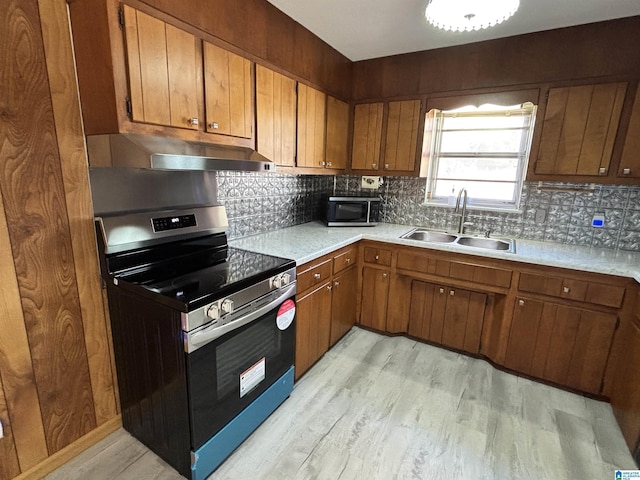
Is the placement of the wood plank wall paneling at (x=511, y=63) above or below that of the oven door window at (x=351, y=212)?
above

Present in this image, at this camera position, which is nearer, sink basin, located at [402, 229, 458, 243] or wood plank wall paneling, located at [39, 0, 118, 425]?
wood plank wall paneling, located at [39, 0, 118, 425]

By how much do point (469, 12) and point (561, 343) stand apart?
2136 mm

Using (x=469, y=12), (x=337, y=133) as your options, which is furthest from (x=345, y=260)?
(x=469, y=12)

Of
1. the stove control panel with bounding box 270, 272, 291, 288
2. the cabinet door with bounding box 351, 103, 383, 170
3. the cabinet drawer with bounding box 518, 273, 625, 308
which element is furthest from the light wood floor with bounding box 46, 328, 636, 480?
the cabinet door with bounding box 351, 103, 383, 170

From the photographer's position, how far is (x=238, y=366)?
1.58 meters

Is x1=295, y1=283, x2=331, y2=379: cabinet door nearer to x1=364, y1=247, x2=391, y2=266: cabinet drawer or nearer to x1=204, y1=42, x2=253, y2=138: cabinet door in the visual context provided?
x1=364, y1=247, x2=391, y2=266: cabinet drawer

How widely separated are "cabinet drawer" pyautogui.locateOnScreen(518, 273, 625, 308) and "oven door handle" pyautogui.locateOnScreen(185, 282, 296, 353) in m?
1.71

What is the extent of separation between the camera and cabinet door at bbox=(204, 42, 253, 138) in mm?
1640

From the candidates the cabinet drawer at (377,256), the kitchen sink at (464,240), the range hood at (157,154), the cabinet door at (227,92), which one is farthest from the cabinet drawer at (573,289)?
the cabinet door at (227,92)

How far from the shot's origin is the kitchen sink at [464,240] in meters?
2.64

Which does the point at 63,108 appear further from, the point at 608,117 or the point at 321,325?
the point at 608,117

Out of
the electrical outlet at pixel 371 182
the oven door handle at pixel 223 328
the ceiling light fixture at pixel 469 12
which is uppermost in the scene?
the ceiling light fixture at pixel 469 12

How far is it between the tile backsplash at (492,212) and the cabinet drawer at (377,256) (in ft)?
2.20

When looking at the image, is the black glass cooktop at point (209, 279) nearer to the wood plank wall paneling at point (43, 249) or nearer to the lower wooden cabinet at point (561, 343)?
the wood plank wall paneling at point (43, 249)
